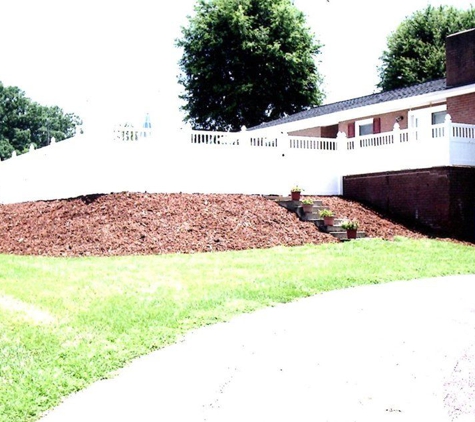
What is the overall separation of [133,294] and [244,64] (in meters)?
37.2

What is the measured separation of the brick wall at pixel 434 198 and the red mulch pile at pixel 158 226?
1159mm

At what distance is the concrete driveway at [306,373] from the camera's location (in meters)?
4.86

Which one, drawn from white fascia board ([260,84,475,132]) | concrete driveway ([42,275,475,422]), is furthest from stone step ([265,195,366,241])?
concrete driveway ([42,275,475,422])

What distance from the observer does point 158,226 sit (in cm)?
1494

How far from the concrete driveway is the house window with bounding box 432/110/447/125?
1534 cm

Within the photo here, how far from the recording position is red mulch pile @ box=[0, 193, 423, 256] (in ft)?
46.7

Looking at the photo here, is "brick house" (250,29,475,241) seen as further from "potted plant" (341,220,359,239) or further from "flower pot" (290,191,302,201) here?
"flower pot" (290,191,302,201)

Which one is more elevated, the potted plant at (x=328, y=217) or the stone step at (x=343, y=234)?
the potted plant at (x=328, y=217)

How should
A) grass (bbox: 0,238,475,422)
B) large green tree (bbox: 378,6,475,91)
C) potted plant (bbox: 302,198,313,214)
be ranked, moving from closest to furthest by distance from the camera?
grass (bbox: 0,238,475,422)
potted plant (bbox: 302,198,313,214)
large green tree (bbox: 378,6,475,91)

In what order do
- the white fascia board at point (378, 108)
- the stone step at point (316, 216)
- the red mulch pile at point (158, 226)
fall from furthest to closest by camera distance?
1. the white fascia board at point (378, 108)
2. the stone step at point (316, 216)
3. the red mulch pile at point (158, 226)

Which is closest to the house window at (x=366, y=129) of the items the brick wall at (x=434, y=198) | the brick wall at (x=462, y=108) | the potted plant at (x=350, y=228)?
the brick wall at (x=462, y=108)

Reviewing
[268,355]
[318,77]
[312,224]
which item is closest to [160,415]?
[268,355]

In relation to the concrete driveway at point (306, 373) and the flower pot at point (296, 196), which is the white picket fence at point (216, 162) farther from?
the concrete driveway at point (306, 373)

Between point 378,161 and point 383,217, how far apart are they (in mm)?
2372
